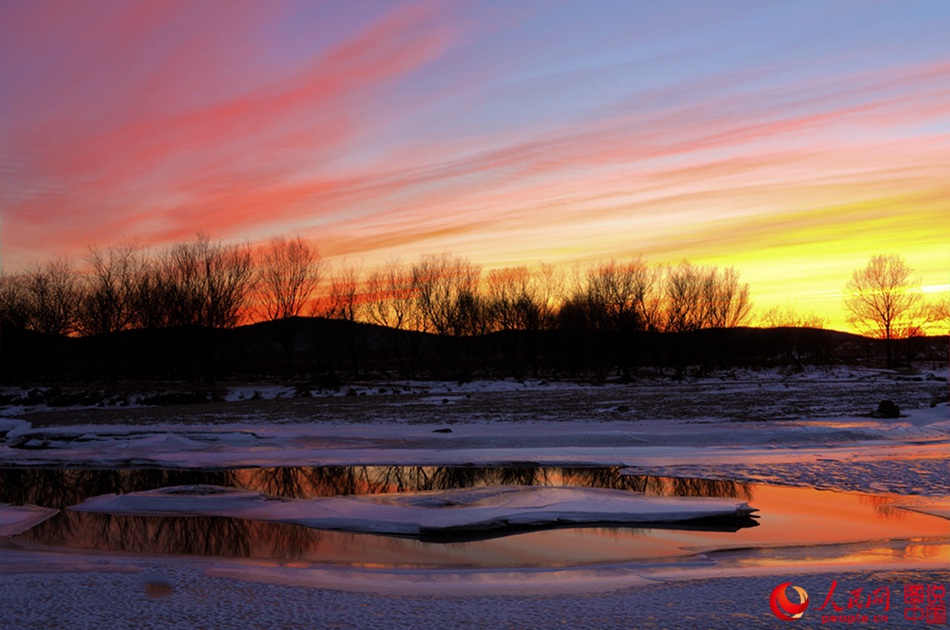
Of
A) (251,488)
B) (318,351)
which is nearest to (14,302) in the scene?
(318,351)

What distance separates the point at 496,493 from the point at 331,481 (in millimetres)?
3975

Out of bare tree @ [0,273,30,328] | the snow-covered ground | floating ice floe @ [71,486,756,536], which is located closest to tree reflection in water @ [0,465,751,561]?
floating ice floe @ [71,486,756,536]

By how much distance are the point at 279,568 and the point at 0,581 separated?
2.74m

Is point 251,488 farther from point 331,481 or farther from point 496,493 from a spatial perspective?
point 496,493

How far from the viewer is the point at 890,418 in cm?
2200

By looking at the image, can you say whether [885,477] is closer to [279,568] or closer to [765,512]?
[765,512]

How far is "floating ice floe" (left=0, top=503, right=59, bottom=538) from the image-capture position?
10.5 m

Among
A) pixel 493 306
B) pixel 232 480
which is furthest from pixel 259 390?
pixel 493 306

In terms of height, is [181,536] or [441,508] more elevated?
[441,508]

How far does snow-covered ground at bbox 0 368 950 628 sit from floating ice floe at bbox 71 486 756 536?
0.30 ft

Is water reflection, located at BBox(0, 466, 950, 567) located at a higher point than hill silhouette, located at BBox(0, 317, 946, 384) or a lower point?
lower

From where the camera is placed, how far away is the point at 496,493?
1211 centimetres

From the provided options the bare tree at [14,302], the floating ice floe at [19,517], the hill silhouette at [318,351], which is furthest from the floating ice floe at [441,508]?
the bare tree at [14,302]

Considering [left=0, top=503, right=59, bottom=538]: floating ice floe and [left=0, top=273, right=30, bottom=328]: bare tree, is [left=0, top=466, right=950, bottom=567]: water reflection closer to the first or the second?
[left=0, top=503, right=59, bottom=538]: floating ice floe
